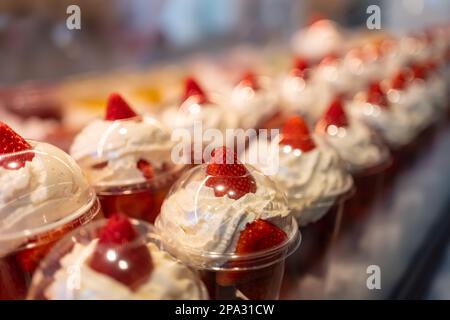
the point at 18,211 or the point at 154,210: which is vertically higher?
the point at 18,211

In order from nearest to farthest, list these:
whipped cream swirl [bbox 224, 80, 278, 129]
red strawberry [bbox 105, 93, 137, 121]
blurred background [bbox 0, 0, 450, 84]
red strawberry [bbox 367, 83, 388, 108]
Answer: red strawberry [bbox 105, 93, 137, 121] < whipped cream swirl [bbox 224, 80, 278, 129] < red strawberry [bbox 367, 83, 388, 108] < blurred background [bbox 0, 0, 450, 84]

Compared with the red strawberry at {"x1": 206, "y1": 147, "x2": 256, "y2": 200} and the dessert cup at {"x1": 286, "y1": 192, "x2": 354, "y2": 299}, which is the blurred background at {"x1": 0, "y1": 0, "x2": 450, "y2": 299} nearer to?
the dessert cup at {"x1": 286, "y1": 192, "x2": 354, "y2": 299}

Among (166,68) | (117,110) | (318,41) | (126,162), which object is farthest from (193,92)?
(318,41)

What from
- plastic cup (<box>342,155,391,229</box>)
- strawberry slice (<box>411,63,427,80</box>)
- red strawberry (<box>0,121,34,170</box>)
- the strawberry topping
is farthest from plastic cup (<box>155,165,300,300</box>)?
strawberry slice (<box>411,63,427,80</box>)

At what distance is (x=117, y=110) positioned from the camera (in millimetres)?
1631

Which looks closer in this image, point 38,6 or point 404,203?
point 404,203

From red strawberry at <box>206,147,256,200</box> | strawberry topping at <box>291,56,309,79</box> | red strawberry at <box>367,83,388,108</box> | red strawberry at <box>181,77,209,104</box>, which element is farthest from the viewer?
strawberry topping at <box>291,56,309,79</box>

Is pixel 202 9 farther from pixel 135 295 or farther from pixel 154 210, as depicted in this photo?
pixel 135 295

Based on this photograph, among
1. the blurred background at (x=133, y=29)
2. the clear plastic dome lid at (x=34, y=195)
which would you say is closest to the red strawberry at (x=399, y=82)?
the clear plastic dome lid at (x=34, y=195)

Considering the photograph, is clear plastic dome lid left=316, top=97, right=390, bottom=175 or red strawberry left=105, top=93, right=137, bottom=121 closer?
red strawberry left=105, top=93, right=137, bottom=121

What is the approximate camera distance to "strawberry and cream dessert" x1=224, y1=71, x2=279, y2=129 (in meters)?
2.39

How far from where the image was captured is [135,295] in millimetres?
1029
